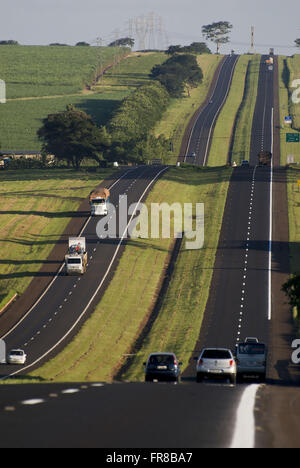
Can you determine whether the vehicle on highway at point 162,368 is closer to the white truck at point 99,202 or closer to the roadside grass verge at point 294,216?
the roadside grass verge at point 294,216

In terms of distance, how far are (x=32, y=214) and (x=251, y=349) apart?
81.9m

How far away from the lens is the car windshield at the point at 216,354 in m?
47.1

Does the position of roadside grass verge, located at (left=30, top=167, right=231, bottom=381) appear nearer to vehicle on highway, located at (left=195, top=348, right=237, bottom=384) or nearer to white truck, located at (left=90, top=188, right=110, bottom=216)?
white truck, located at (left=90, top=188, right=110, bottom=216)

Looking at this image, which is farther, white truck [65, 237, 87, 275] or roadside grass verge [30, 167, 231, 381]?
white truck [65, 237, 87, 275]

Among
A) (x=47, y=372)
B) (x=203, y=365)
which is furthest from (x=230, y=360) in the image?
(x=47, y=372)

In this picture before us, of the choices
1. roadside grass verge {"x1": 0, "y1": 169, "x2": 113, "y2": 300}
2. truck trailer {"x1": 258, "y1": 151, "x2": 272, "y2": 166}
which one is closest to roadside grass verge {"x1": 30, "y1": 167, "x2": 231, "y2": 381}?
roadside grass verge {"x1": 0, "y1": 169, "x2": 113, "y2": 300}

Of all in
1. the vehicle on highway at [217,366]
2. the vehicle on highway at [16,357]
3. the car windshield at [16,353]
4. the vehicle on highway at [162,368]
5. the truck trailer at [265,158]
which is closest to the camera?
the vehicle on highway at [217,366]

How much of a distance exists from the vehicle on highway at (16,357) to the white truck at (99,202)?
57957 millimetres

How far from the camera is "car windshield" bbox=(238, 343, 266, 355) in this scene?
5312cm

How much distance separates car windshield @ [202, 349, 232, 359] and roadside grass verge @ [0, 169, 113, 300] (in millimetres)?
49078

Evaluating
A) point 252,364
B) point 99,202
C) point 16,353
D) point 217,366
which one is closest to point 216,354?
point 217,366

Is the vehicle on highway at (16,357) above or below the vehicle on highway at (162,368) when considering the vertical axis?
below

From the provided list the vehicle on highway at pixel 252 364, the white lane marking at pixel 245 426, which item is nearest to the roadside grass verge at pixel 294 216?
the vehicle on highway at pixel 252 364
